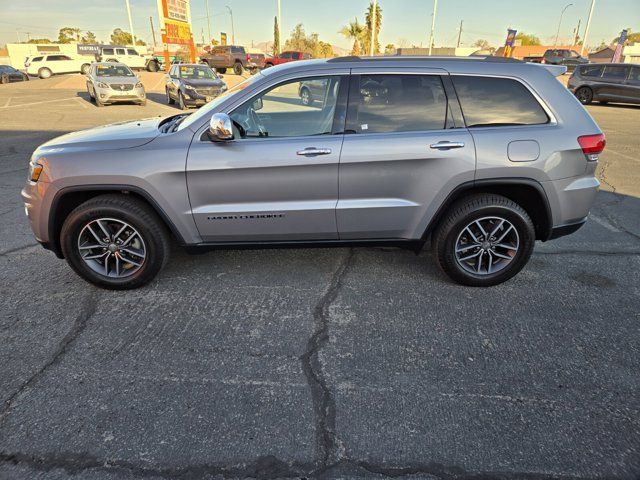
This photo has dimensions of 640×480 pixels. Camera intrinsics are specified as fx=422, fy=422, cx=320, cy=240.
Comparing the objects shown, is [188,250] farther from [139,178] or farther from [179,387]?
[179,387]

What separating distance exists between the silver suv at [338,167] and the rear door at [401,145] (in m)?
0.01

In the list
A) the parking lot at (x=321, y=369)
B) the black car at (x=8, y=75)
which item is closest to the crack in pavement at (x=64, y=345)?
the parking lot at (x=321, y=369)

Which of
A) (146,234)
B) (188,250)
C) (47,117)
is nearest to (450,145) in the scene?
(188,250)

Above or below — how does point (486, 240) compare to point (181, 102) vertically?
below

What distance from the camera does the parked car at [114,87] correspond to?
15.4 metres

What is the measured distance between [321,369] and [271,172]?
150 centimetres

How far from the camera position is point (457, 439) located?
86.0 inches

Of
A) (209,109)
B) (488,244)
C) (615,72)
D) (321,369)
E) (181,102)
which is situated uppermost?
(615,72)

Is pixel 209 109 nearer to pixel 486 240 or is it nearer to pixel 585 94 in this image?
pixel 486 240

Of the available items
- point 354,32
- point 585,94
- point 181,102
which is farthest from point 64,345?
point 354,32

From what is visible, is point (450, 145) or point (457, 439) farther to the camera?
point (450, 145)

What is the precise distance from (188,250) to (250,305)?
0.71 metres

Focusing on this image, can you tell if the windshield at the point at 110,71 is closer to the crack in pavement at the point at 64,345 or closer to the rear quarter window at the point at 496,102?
the crack in pavement at the point at 64,345

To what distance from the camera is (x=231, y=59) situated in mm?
35031
